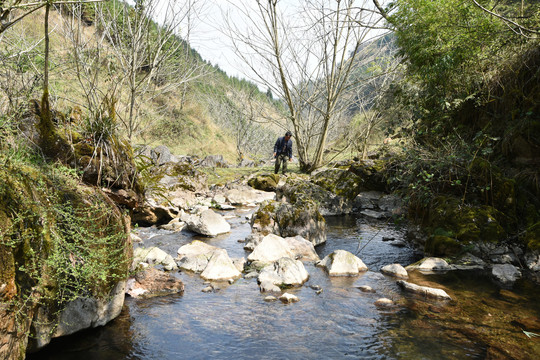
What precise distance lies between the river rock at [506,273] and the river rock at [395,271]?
55.3 inches

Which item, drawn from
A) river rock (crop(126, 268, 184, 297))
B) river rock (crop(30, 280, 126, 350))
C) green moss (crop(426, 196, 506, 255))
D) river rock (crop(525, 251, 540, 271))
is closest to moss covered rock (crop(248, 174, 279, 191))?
green moss (crop(426, 196, 506, 255))

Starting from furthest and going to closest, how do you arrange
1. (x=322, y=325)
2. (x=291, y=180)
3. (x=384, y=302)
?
(x=291, y=180)
(x=384, y=302)
(x=322, y=325)

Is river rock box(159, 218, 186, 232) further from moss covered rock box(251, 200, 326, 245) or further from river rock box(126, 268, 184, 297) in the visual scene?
river rock box(126, 268, 184, 297)

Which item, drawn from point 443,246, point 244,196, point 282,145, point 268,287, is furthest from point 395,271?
point 282,145

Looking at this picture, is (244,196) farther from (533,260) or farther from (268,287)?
(533,260)

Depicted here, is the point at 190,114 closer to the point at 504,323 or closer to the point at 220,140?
the point at 220,140

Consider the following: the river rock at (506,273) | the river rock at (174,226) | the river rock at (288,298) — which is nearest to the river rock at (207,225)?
the river rock at (174,226)

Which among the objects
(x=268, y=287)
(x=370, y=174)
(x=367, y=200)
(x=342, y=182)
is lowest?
(x=268, y=287)

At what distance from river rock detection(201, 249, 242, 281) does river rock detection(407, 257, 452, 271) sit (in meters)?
3.18

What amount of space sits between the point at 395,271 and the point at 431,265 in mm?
800

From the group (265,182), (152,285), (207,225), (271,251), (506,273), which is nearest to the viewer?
(152,285)

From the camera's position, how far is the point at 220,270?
5.59 m

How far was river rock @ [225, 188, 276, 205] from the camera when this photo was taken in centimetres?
1303

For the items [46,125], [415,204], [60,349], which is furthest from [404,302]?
[46,125]
